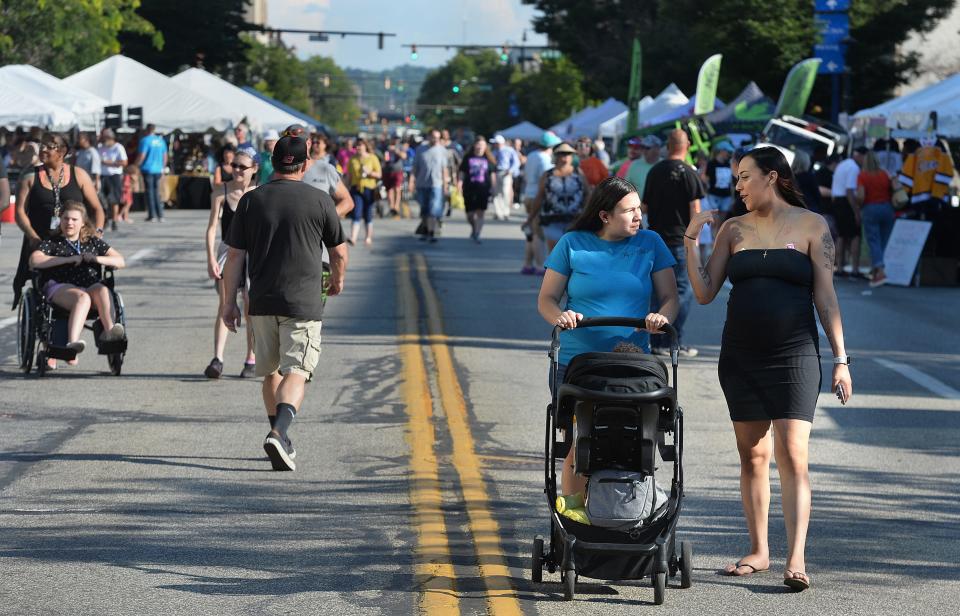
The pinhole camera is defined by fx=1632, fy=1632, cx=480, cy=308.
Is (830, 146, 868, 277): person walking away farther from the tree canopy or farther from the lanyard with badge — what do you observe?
the tree canopy

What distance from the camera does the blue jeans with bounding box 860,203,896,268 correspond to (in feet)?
71.6

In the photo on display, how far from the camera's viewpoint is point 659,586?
597 cm

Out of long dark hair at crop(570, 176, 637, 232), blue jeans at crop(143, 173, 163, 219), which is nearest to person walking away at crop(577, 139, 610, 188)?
long dark hair at crop(570, 176, 637, 232)

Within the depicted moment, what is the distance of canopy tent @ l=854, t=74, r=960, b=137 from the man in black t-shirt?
54.1 ft

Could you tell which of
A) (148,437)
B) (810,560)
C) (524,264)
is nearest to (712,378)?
(148,437)

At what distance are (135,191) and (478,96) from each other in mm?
164465

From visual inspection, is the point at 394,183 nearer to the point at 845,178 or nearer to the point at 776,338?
the point at 845,178

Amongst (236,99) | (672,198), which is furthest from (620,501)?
(236,99)

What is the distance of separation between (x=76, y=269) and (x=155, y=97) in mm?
28744

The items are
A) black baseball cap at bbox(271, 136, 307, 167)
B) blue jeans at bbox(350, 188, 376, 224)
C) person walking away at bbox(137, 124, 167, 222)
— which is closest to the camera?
black baseball cap at bbox(271, 136, 307, 167)

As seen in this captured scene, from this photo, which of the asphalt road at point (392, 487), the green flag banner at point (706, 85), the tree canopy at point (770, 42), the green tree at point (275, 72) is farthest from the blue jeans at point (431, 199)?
the green tree at point (275, 72)

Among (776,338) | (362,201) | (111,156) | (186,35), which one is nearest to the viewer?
(776,338)

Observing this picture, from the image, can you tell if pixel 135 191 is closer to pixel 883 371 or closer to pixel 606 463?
pixel 883 371

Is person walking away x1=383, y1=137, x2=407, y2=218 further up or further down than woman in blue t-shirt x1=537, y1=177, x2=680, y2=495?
further down
